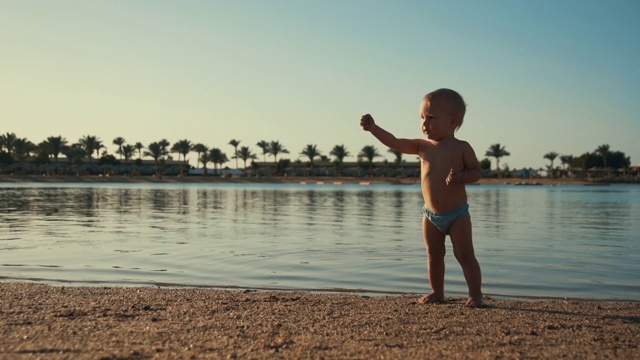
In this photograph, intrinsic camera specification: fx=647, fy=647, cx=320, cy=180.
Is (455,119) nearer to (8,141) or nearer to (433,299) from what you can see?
(433,299)

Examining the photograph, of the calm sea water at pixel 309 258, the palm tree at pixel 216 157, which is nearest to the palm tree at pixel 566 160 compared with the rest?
the palm tree at pixel 216 157

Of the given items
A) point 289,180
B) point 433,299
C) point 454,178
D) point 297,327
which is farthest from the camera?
point 289,180

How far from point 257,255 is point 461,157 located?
17.8 ft

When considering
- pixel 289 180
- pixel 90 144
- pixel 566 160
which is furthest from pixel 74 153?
pixel 566 160

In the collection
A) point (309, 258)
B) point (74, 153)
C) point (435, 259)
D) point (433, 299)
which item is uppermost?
point (74, 153)

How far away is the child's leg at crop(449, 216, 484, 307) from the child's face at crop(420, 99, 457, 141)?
0.79 metres

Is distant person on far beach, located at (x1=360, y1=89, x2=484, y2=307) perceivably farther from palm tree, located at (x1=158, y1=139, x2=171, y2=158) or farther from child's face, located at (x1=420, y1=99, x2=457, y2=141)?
palm tree, located at (x1=158, y1=139, x2=171, y2=158)

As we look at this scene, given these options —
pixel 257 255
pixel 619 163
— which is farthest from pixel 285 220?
pixel 619 163

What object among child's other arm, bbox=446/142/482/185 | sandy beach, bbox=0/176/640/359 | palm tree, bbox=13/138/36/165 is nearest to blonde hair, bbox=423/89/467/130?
child's other arm, bbox=446/142/482/185

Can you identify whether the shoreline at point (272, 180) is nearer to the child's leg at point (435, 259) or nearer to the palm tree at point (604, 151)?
the palm tree at point (604, 151)

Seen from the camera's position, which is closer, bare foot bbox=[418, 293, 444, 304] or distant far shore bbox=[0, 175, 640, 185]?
A: bare foot bbox=[418, 293, 444, 304]

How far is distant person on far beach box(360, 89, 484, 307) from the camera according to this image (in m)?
5.66

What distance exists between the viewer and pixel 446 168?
18.7 feet

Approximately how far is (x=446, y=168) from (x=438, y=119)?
44cm
